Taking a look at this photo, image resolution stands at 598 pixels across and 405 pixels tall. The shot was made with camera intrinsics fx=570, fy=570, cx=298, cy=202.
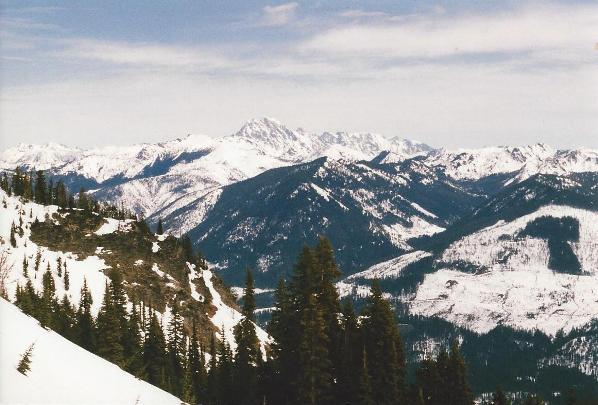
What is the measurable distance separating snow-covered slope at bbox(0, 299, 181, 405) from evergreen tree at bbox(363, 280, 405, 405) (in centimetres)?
2766

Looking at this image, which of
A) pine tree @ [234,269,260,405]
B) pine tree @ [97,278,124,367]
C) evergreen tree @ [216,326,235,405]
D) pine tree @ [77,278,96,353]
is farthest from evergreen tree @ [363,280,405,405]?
pine tree @ [77,278,96,353]

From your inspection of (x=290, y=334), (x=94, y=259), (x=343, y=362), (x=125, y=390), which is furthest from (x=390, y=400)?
(x=94, y=259)

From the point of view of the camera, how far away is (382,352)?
175 feet

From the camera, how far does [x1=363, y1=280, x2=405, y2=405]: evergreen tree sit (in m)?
52.7

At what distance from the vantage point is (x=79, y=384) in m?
22.8

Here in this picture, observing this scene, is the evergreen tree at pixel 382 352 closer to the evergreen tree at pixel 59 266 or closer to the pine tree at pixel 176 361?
the pine tree at pixel 176 361

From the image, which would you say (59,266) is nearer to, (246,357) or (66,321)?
(66,321)

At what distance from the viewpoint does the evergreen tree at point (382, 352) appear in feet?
173

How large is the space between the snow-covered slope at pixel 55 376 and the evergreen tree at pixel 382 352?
27656mm

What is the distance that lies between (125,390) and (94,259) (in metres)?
142

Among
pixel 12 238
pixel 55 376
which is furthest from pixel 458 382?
pixel 12 238

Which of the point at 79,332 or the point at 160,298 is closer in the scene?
the point at 79,332

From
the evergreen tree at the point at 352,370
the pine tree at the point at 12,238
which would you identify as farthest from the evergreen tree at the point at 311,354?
the pine tree at the point at 12,238

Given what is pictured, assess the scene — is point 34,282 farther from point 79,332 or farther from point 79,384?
point 79,384
